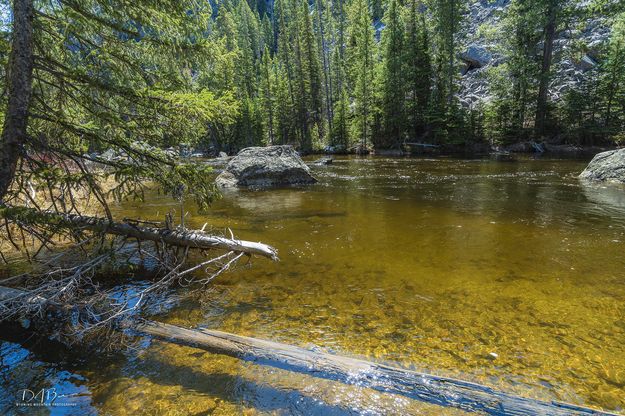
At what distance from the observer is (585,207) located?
1096cm

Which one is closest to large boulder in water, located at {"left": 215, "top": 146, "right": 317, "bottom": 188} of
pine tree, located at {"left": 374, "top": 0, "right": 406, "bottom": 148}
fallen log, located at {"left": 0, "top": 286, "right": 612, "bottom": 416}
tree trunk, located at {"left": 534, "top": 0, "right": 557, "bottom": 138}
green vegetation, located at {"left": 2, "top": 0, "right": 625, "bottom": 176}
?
green vegetation, located at {"left": 2, "top": 0, "right": 625, "bottom": 176}

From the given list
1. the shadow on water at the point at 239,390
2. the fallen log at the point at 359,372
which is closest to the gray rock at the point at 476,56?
the fallen log at the point at 359,372

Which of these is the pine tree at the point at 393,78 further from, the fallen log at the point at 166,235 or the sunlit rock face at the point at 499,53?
the fallen log at the point at 166,235

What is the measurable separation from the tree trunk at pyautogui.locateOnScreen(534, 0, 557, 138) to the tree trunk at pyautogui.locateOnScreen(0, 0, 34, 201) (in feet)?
111

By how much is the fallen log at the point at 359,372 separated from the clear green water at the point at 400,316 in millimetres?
118

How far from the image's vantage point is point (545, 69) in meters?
29.2

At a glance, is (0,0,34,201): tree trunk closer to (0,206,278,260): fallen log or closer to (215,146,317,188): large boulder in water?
(0,206,278,260): fallen log

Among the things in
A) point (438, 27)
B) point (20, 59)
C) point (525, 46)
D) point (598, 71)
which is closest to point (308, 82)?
point (438, 27)

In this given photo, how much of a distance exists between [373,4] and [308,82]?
3750 cm

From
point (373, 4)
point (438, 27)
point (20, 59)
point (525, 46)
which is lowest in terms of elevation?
point (20, 59)

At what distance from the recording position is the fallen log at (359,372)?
10.3 ft

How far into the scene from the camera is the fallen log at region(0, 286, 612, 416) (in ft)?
10.3

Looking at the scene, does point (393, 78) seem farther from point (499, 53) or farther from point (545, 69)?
point (545, 69)

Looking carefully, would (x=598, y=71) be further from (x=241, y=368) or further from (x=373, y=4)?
(x=373, y=4)
